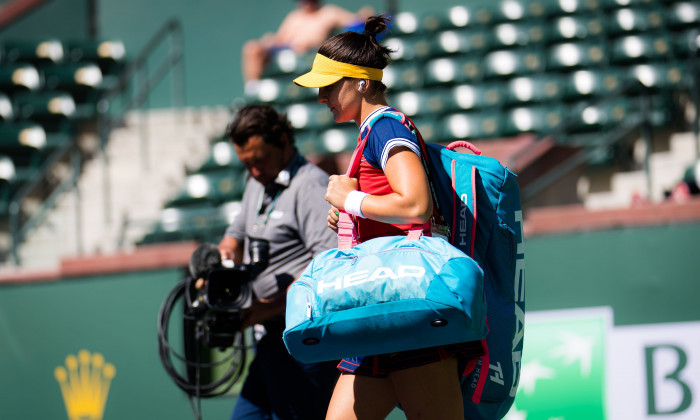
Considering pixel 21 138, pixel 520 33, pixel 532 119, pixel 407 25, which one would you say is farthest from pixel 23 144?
pixel 520 33

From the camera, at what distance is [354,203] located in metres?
2.26

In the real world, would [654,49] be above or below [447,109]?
above

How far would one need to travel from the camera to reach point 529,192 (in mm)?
5723

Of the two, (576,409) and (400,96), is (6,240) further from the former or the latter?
(576,409)

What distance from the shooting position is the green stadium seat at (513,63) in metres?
8.70

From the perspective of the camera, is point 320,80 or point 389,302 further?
point 320,80

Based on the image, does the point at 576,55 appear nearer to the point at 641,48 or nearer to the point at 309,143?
the point at 641,48

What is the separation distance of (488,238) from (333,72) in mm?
634

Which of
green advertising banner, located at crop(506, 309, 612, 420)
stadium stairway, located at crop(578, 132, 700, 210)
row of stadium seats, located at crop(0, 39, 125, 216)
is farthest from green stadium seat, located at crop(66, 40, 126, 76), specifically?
green advertising banner, located at crop(506, 309, 612, 420)

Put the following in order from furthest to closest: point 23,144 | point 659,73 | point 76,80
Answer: point 76,80 < point 23,144 < point 659,73

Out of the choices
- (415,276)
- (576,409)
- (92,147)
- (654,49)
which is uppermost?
(654,49)

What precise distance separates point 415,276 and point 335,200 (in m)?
0.33

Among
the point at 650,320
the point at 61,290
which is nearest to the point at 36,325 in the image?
the point at 61,290

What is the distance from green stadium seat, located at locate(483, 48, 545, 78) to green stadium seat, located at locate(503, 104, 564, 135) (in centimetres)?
55
